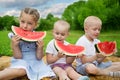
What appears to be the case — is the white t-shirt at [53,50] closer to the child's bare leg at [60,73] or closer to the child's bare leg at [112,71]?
the child's bare leg at [60,73]

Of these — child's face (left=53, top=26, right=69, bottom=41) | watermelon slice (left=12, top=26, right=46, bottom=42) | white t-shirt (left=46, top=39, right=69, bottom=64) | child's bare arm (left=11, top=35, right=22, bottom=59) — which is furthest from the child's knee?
child's bare arm (left=11, top=35, right=22, bottom=59)

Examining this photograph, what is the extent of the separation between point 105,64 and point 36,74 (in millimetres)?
710

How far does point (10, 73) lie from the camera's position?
3207mm

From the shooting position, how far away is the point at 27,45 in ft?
11.0

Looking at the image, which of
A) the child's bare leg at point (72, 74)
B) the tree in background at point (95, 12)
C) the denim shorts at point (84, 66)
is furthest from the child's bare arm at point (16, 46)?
the tree in background at point (95, 12)

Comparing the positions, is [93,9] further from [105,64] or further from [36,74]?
[36,74]

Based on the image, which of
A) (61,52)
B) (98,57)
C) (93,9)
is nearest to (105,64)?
(98,57)

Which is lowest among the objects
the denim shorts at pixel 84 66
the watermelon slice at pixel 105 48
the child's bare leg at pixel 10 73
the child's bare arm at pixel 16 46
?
the denim shorts at pixel 84 66

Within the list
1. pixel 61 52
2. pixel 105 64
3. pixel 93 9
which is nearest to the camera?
pixel 61 52

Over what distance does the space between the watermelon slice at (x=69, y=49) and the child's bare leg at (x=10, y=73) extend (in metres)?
0.38

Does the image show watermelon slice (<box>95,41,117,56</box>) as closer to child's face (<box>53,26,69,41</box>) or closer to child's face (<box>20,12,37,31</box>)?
child's face (<box>53,26,69,41</box>)

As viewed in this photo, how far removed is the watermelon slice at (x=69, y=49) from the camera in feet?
10.8

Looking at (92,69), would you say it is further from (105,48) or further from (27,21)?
(27,21)

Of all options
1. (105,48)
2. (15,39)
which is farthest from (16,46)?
(105,48)
